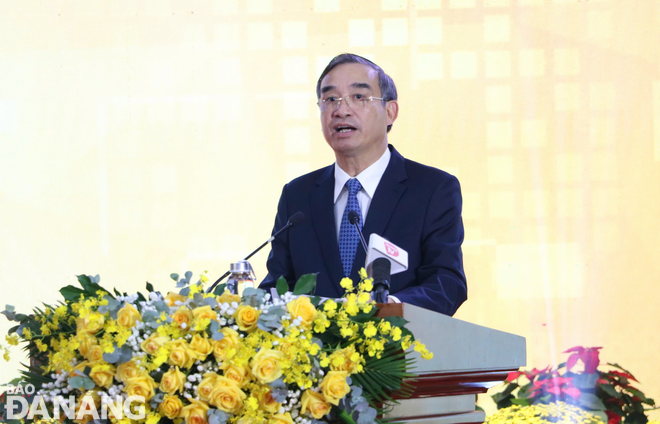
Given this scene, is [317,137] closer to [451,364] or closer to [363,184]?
[363,184]

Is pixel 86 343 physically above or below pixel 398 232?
below

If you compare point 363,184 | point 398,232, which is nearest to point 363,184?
point 363,184

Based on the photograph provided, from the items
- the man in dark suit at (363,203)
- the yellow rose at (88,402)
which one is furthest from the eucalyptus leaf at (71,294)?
the man in dark suit at (363,203)

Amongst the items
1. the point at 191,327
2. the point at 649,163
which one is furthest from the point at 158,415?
the point at 649,163

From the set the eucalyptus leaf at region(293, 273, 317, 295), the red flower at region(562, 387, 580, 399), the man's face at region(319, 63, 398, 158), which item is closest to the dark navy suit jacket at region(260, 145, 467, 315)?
the man's face at region(319, 63, 398, 158)

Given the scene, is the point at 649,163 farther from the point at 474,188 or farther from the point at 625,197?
the point at 474,188

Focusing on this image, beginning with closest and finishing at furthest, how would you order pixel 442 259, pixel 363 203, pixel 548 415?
1. pixel 442 259
2. pixel 363 203
3. pixel 548 415

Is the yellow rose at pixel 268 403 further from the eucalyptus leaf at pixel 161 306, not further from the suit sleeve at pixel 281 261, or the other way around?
the suit sleeve at pixel 281 261

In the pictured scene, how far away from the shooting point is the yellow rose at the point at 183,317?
104cm

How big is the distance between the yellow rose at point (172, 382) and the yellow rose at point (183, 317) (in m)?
0.07

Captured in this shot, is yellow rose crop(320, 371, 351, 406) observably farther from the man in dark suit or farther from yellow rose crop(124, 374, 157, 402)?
the man in dark suit

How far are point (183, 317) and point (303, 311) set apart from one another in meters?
0.18

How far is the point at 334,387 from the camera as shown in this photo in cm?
101

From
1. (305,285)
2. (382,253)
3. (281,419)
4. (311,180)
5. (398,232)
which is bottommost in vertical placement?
(281,419)
